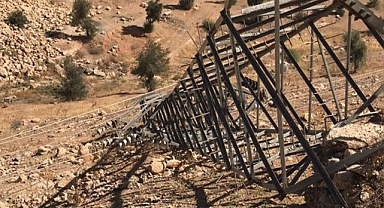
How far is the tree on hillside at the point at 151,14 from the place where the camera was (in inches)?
1435

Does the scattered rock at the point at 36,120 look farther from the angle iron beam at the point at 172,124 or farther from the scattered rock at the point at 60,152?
the angle iron beam at the point at 172,124

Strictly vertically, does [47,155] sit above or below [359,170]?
below

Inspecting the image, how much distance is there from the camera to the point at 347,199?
6004 mm

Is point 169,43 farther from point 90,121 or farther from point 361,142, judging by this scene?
point 361,142

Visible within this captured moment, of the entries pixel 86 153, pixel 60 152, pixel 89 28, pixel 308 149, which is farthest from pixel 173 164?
pixel 89 28

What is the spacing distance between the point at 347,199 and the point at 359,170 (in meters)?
0.42

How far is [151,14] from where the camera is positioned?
120 ft

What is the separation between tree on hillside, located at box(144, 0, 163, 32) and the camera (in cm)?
3644

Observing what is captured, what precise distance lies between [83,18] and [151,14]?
17.2 feet

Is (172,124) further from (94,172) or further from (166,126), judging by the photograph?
(94,172)

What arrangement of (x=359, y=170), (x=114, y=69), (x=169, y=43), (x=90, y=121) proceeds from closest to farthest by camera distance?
(x=359, y=170)
(x=90, y=121)
(x=114, y=69)
(x=169, y=43)

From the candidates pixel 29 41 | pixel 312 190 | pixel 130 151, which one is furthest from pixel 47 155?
pixel 29 41

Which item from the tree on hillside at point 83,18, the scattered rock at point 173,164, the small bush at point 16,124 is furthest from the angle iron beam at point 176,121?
the tree on hillside at point 83,18

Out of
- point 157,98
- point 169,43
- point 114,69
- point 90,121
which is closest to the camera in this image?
point 157,98
